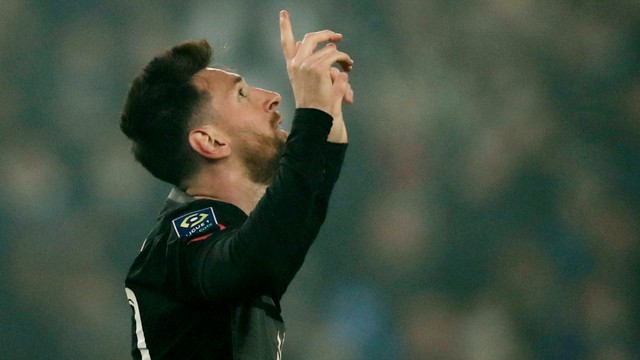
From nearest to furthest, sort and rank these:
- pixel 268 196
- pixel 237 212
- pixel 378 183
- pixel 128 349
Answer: pixel 268 196 < pixel 237 212 < pixel 128 349 < pixel 378 183

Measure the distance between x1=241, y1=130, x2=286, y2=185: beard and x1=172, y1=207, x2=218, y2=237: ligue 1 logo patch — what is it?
0.20 meters

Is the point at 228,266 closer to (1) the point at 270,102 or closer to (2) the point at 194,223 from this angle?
(2) the point at 194,223

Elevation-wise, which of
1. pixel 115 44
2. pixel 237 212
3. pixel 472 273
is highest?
pixel 472 273

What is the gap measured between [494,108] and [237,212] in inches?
98.5

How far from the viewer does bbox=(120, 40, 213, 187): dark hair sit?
1537 mm

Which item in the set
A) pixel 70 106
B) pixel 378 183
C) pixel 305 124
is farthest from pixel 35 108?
pixel 305 124

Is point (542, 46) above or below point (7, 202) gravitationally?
above

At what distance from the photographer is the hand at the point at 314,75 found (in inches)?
50.1

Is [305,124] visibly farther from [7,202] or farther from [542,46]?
[542,46]

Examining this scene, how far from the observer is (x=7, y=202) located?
342 cm

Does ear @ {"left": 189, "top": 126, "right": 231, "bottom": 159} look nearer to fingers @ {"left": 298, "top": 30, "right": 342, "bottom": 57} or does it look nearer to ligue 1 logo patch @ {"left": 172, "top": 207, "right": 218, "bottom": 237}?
ligue 1 logo patch @ {"left": 172, "top": 207, "right": 218, "bottom": 237}

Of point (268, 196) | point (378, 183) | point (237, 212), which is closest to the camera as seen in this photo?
point (268, 196)

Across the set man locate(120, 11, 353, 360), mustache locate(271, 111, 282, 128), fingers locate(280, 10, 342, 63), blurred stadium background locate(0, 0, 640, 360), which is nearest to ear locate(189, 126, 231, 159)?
man locate(120, 11, 353, 360)

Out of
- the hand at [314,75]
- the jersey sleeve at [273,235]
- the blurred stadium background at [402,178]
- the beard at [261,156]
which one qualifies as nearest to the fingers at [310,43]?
the hand at [314,75]
